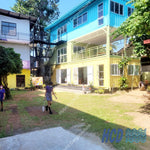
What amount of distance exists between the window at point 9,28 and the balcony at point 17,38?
0.30 meters

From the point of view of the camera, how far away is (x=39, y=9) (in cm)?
2486

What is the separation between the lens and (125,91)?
13.4 metres

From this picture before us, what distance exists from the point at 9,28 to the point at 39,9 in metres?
8.87

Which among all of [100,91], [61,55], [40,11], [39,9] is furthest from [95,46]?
[39,9]

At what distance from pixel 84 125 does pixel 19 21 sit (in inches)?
750

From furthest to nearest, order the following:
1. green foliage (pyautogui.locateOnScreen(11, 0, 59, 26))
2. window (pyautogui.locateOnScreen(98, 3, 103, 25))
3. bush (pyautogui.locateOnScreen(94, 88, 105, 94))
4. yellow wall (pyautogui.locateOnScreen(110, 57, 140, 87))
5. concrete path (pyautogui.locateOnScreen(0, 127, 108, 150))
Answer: green foliage (pyautogui.locateOnScreen(11, 0, 59, 26)) < window (pyautogui.locateOnScreen(98, 3, 103, 25)) < yellow wall (pyautogui.locateOnScreen(110, 57, 140, 87)) < bush (pyautogui.locateOnScreen(94, 88, 105, 94)) < concrete path (pyautogui.locateOnScreen(0, 127, 108, 150))

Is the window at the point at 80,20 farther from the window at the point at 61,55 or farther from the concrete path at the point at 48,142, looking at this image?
the concrete path at the point at 48,142

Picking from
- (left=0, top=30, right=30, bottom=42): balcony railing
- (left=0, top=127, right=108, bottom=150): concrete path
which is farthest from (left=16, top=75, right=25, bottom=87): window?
(left=0, top=127, right=108, bottom=150): concrete path

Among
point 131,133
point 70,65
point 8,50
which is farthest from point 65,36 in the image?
point 131,133

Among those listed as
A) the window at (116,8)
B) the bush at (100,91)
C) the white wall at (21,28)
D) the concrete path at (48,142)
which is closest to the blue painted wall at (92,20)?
the window at (116,8)

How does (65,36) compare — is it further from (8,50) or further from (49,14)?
(8,50)

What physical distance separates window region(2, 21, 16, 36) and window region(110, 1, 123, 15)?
13.4 metres

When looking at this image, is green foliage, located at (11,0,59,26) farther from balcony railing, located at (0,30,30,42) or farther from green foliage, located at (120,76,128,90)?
green foliage, located at (120,76,128,90)

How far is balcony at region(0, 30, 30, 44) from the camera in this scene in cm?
1794
